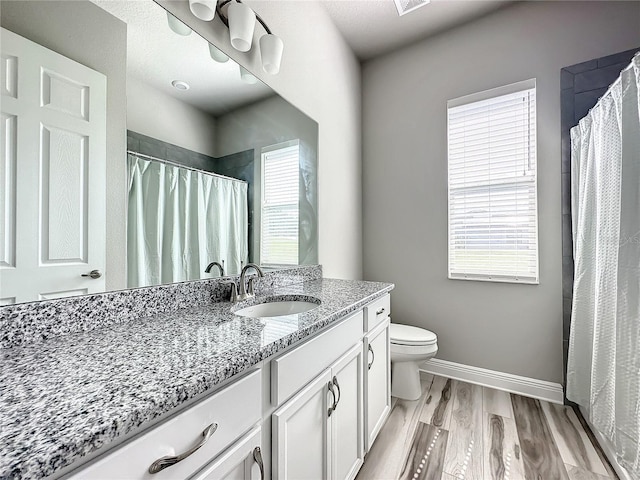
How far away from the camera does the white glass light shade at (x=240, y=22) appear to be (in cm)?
116

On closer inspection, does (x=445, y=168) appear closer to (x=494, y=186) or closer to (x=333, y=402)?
(x=494, y=186)

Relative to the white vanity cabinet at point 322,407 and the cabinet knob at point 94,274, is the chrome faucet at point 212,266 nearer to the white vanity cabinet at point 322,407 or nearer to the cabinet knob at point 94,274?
the cabinet knob at point 94,274

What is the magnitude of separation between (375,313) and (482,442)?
3.06 ft

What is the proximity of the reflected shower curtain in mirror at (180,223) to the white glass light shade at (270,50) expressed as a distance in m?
0.60

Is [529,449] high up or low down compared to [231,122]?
down

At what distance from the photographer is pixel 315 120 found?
1.91m

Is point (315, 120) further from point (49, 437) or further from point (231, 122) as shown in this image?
point (49, 437)

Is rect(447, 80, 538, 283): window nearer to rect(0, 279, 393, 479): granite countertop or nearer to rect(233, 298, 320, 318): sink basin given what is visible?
rect(233, 298, 320, 318): sink basin

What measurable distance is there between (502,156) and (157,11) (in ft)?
7.16

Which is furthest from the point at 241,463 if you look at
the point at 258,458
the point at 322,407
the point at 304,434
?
the point at 322,407

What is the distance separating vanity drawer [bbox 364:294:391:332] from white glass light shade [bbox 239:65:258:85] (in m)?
1.23

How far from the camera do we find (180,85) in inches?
43.8

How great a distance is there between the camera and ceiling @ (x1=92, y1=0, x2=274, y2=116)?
938mm

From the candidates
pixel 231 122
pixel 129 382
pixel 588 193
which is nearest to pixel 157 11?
pixel 231 122
